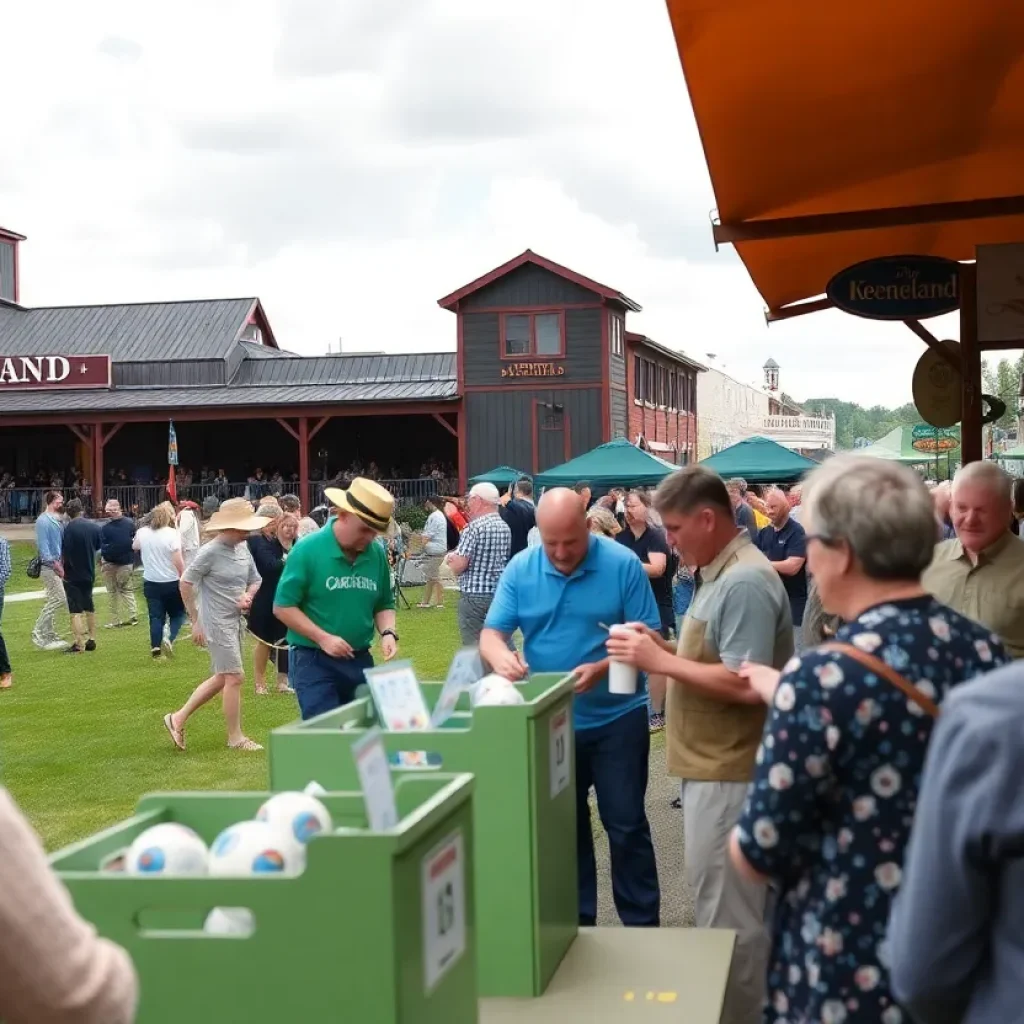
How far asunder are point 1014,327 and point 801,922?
5311 mm

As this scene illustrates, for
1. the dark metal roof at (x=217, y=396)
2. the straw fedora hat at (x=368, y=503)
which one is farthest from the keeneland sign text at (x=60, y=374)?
the straw fedora hat at (x=368, y=503)

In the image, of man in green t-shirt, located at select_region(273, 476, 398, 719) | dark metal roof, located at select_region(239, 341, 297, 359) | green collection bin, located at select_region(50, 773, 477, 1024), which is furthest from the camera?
dark metal roof, located at select_region(239, 341, 297, 359)

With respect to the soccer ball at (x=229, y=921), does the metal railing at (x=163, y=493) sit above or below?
above

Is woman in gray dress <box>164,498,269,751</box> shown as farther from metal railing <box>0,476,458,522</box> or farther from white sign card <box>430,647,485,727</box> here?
metal railing <box>0,476,458,522</box>

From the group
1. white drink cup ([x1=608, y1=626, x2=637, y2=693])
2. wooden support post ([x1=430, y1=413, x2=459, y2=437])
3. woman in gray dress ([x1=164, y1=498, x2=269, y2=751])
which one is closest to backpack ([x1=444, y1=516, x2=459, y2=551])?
woman in gray dress ([x1=164, y1=498, x2=269, y2=751])

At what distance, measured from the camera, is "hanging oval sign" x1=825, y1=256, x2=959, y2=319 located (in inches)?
311

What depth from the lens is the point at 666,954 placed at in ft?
12.3

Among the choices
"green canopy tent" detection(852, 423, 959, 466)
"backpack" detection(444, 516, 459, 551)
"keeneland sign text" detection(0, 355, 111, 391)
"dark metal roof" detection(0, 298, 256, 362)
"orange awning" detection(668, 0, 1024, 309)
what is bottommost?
"backpack" detection(444, 516, 459, 551)

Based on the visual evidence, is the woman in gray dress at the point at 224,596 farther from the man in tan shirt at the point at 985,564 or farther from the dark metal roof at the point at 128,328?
the dark metal roof at the point at 128,328

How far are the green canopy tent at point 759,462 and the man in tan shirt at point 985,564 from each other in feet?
53.7

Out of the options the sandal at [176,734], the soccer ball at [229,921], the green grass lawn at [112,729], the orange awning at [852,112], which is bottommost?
the green grass lawn at [112,729]

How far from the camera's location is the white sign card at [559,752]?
3.76 metres

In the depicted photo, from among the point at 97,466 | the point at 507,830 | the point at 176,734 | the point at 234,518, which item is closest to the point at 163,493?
the point at 97,466

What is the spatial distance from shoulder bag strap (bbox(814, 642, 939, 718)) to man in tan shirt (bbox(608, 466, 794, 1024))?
1.43 m
